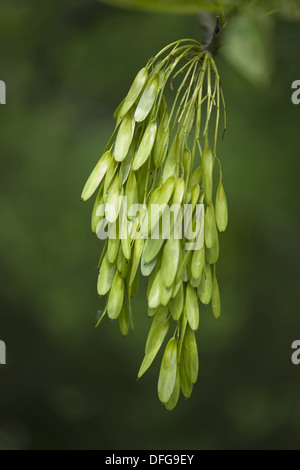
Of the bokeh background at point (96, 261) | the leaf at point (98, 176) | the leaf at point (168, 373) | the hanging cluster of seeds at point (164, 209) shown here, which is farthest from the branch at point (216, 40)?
the bokeh background at point (96, 261)

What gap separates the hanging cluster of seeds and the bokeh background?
0.54 m

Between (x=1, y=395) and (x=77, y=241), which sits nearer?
(x=77, y=241)

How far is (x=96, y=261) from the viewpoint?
1065 millimetres

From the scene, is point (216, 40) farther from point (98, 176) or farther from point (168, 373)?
point (168, 373)

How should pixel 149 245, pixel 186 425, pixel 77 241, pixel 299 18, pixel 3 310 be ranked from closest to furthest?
pixel 299 18 → pixel 149 245 → pixel 77 241 → pixel 3 310 → pixel 186 425

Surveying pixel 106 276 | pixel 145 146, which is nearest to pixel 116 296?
pixel 106 276

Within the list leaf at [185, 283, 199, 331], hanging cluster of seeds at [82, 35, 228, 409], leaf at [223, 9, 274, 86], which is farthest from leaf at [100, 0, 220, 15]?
leaf at [185, 283, 199, 331]

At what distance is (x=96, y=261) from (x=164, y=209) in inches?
27.3

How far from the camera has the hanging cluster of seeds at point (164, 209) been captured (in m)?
0.40

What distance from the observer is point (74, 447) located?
129 cm

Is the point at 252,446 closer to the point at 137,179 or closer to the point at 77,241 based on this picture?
the point at 77,241

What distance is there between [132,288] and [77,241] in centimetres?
59

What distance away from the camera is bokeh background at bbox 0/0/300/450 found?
0.98 metres

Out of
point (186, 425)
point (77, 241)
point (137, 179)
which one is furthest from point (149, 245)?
point (186, 425)
